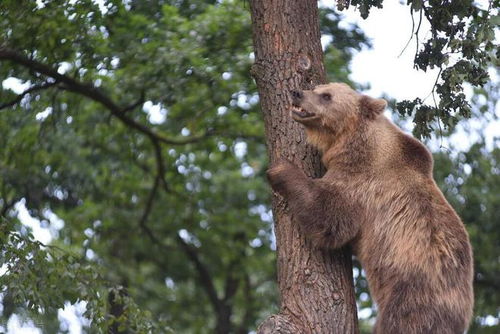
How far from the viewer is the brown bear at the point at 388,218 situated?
6.23 m

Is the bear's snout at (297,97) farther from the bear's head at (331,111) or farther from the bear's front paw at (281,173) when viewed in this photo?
the bear's front paw at (281,173)

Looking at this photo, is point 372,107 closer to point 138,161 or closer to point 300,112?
point 300,112

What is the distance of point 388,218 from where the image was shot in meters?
6.51

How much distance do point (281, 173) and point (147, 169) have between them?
10.1 meters

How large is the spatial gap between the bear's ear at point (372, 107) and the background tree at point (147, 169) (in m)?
0.28

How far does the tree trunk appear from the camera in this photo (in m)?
6.04

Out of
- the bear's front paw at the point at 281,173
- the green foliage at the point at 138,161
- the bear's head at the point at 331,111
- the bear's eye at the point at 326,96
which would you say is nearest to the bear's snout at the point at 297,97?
the bear's head at the point at 331,111

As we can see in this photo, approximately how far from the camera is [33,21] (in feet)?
33.6

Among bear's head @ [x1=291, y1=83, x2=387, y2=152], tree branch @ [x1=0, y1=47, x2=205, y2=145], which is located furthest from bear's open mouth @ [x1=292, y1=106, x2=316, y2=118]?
tree branch @ [x1=0, y1=47, x2=205, y2=145]

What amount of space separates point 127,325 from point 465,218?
278 inches

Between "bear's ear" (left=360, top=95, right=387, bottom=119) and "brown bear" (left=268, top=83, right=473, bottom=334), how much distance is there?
9.8 inches

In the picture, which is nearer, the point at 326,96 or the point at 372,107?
the point at 326,96

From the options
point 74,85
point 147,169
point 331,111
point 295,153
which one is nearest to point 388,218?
point 295,153

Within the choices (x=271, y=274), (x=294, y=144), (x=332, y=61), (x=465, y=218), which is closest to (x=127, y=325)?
(x=294, y=144)
